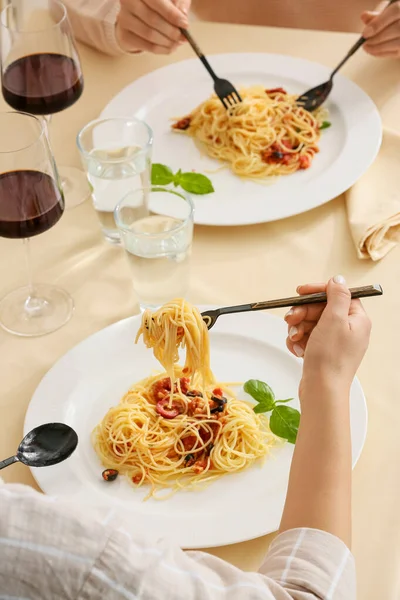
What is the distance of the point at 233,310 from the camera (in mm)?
1465

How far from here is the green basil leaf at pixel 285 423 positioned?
1.40 meters

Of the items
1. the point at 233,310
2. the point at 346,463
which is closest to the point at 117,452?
the point at 233,310

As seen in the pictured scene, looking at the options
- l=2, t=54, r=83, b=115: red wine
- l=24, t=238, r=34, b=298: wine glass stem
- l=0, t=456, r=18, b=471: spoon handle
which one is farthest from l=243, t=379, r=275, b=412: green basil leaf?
l=2, t=54, r=83, b=115: red wine

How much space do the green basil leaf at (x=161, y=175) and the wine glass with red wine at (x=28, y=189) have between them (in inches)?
15.5

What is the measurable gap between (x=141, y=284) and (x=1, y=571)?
922 millimetres

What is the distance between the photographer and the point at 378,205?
1881mm

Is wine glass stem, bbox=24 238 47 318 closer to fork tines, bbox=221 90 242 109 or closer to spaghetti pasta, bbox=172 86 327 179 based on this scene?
spaghetti pasta, bbox=172 86 327 179

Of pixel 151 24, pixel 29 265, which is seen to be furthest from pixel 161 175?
pixel 151 24

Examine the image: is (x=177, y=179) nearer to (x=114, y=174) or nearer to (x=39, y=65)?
(x=114, y=174)

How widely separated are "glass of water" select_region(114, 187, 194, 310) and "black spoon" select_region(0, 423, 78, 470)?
387 mm

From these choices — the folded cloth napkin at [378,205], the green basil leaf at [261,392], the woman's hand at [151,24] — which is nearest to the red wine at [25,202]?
the green basil leaf at [261,392]

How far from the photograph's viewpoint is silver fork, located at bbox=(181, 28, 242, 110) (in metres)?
2.18

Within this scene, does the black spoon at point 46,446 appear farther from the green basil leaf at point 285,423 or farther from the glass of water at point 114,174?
the glass of water at point 114,174

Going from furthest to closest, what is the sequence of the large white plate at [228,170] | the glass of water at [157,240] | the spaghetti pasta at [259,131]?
the spaghetti pasta at [259,131], the large white plate at [228,170], the glass of water at [157,240]
